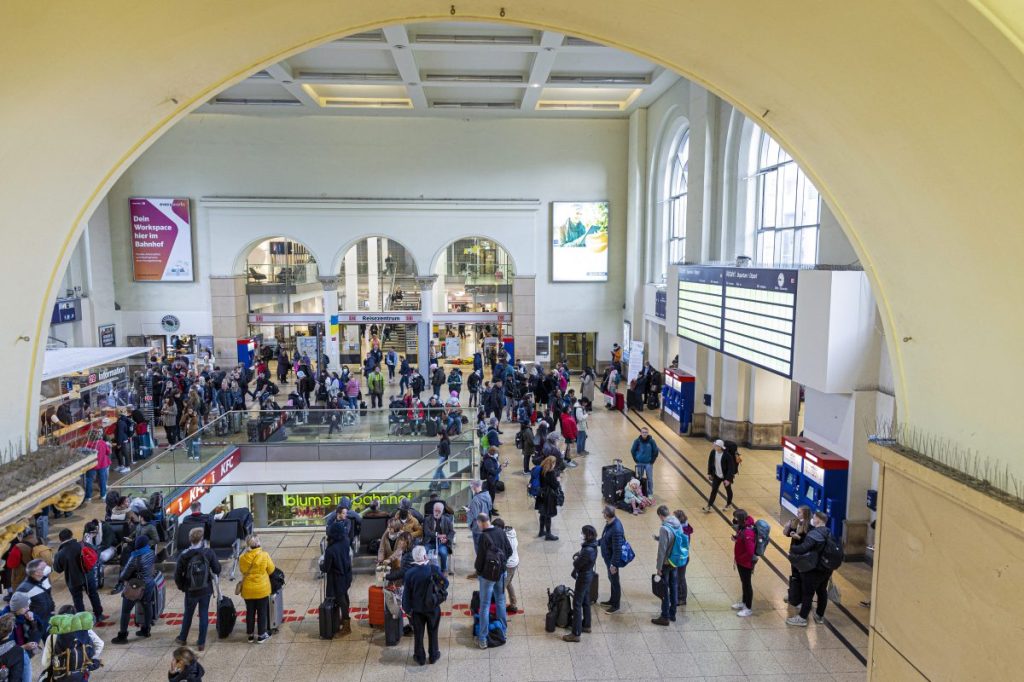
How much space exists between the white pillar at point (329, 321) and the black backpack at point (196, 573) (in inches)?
691

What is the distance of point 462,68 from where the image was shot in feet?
68.1

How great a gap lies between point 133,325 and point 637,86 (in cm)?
1943

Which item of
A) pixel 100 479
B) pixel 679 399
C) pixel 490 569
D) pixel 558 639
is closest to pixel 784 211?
pixel 679 399

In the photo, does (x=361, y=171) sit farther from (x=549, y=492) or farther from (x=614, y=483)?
(x=549, y=492)

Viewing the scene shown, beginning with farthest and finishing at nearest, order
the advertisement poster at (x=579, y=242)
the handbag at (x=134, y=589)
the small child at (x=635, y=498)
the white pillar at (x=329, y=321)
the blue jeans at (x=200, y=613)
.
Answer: the advertisement poster at (x=579, y=242)
the white pillar at (x=329, y=321)
the small child at (x=635, y=498)
the handbag at (x=134, y=589)
the blue jeans at (x=200, y=613)

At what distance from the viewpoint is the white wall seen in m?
24.0

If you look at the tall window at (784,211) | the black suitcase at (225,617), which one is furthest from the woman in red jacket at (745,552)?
the tall window at (784,211)

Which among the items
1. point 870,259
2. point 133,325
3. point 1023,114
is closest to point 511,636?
point 870,259

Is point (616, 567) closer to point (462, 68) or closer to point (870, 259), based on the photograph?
point (870, 259)

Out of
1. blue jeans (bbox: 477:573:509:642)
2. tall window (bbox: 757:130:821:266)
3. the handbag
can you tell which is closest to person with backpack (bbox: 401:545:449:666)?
blue jeans (bbox: 477:573:509:642)

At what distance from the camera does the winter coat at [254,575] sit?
22.3 ft

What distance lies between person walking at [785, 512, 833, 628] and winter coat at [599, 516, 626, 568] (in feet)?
6.10

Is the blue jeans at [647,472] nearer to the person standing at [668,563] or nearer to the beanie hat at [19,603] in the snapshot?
the person standing at [668,563]

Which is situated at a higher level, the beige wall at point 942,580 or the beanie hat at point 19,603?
the beige wall at point 942,580
